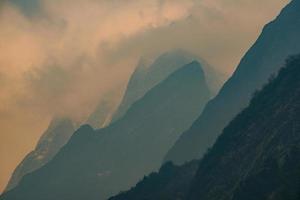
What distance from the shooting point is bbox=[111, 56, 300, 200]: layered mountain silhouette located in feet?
391

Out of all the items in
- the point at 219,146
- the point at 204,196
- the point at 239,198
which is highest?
the point at 219,146

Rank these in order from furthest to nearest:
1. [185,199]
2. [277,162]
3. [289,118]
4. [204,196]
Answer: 1. [185,199]
2. [204,196]
3. [289,118]
4. [277,162]

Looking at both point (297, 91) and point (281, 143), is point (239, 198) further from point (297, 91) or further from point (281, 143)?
point (297, 91)

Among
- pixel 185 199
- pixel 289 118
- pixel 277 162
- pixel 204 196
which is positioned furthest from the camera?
pixel 185 199

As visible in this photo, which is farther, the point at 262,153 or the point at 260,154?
the point at 260,154

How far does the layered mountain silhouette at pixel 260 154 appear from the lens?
11925 centimetres

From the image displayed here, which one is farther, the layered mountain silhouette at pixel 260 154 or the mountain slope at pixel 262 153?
the layered mountain silhouette at pixel 260 154

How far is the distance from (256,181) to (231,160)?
33.0 meters

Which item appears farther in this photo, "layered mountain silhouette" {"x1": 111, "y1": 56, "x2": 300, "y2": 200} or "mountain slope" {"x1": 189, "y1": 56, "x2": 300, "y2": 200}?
"layered mountain silhouette" {"x1": 111, "y1": 56, "x2": 300, "y2": 200}

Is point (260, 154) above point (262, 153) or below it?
above

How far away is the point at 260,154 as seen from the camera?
449 feet

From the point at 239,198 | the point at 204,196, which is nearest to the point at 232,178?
the point at 204,196

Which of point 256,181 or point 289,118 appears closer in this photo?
point 256,181

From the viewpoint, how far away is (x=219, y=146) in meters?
174
